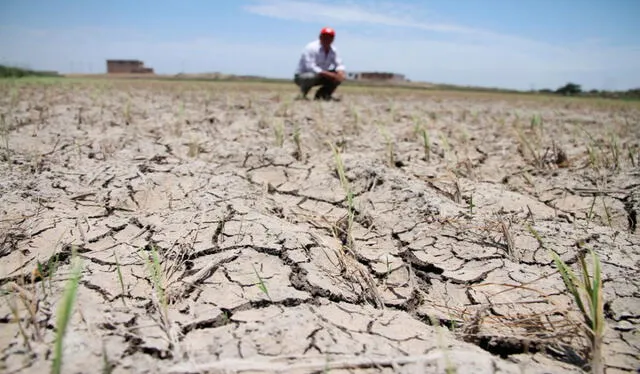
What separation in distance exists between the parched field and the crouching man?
351 cm

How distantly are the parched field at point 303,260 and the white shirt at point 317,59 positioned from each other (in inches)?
140

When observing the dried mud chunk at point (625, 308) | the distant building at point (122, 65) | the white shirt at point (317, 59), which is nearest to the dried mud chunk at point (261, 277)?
the dried mud chunk at point (625, 308)

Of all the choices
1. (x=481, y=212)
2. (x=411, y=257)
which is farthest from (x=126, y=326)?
(x=481, y=212)

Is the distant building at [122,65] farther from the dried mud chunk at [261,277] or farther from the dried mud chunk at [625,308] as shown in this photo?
the dried mud chunk at [625,308]

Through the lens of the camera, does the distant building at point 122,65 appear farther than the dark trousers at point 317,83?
Yes

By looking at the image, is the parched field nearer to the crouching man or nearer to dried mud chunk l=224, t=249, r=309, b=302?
dried mud chunk l=224, t=249, r=309, b=302

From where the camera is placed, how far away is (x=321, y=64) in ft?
19.2

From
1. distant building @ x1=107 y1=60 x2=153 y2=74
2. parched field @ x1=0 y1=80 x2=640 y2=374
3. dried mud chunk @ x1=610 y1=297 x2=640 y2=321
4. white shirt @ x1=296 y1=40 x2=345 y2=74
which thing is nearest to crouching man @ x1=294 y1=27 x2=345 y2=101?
white shirt @ x1=296 y1=40 x2=345 y2=74

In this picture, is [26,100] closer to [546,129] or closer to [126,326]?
[126,326]

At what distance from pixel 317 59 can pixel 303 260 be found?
5.04 metres

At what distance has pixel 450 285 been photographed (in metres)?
1.28

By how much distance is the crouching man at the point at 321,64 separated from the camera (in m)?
5.71

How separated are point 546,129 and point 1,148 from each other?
180 inches

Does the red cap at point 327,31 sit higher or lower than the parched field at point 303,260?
higher
